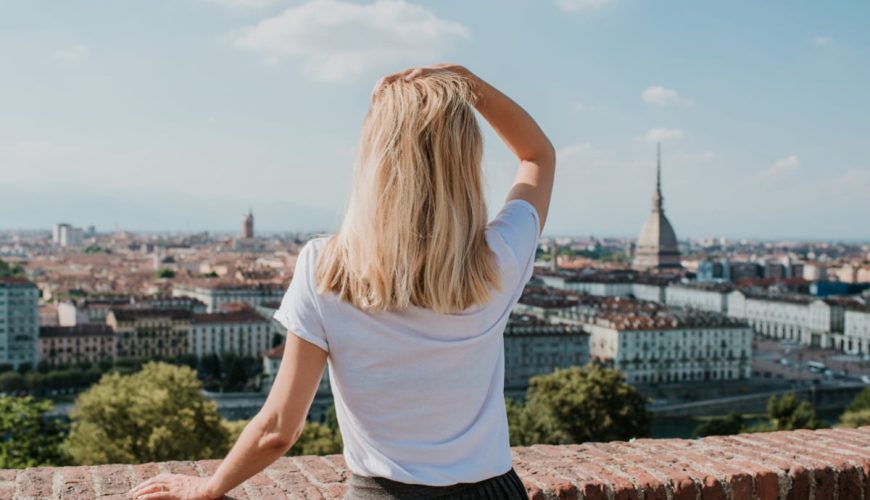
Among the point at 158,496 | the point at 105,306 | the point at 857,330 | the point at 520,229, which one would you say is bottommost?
the point at 857,330

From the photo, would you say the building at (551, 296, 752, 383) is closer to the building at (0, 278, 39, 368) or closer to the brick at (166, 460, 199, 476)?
the building at (0, 278, 39, 368)

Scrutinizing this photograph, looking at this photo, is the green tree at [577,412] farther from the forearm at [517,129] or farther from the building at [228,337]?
the building at [228,337]

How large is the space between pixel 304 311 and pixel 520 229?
380 mm

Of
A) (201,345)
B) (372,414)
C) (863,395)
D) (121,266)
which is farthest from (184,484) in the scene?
(121,266)

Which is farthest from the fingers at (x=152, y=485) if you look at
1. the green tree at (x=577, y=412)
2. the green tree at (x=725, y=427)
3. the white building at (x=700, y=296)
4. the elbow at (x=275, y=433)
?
the white building at (x=700, y=296)

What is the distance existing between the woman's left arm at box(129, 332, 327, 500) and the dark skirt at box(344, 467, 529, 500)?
13 centimetres

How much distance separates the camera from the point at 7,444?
47.7ft

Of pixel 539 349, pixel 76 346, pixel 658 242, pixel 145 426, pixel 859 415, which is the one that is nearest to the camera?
pixel 145 426

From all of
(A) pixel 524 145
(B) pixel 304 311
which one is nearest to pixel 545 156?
(A) pixel 524 145

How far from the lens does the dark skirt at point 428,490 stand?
137 centimetres

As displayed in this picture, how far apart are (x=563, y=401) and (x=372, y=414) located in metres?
19.8

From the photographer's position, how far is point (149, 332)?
44250 millimetres

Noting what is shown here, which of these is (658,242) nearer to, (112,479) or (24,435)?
(24,435)

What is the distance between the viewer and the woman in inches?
51.0
